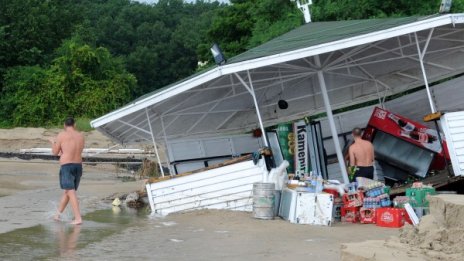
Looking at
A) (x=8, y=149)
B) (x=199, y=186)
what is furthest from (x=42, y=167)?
(x=199, y=186)

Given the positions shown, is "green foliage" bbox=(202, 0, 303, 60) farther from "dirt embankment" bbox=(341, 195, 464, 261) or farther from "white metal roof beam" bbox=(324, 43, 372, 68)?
"dirt embankment" bbox=(341, 195, 464, 261)

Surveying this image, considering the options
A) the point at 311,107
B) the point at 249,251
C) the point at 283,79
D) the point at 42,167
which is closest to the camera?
the point at 249,251

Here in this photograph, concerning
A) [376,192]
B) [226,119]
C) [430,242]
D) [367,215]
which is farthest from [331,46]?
[226,119]

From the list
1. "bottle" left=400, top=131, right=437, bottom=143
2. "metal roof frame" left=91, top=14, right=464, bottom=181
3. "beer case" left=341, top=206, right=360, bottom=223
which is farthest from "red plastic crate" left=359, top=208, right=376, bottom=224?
"bottle" left=400, top=131, right=437, bottom=143

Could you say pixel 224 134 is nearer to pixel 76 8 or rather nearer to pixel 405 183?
pixel 405 183

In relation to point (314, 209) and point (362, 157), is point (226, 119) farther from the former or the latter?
point (314, 209)

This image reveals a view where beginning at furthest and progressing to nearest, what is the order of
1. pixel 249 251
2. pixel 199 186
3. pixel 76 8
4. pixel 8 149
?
1. pixel 76 8
2. pixel 8 149
3. pixel 199 186
4. pixel 249 251

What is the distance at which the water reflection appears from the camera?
954 centimetres

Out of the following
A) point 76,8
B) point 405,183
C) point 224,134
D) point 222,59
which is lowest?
point 405,183

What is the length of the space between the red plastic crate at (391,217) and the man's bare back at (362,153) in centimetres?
221

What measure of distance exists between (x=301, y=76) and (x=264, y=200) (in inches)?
202

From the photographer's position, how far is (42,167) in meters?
27.9

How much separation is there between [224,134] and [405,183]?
225 inches

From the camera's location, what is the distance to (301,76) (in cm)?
1727
